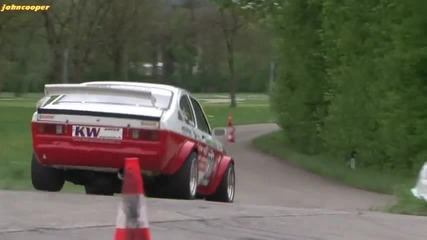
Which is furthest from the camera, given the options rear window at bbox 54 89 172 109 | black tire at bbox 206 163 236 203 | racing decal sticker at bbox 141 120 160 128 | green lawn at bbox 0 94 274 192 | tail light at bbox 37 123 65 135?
green lawn at bbox 0 94 274 192

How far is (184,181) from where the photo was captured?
13617mm

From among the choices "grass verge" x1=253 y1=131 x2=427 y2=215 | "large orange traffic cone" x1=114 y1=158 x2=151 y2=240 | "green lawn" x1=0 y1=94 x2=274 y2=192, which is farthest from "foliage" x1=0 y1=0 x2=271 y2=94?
"large orange traffic cone" x1=114 y1=158 x2=151 y2=240

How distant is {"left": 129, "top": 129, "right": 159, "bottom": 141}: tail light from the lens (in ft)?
42.8

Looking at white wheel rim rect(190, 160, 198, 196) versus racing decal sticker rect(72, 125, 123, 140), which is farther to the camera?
white wheel rim rect(190, 160, 198, 196)

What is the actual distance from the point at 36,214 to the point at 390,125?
14005mm

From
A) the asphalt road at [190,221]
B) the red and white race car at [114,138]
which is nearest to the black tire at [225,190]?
the red and white race car at [114,138]

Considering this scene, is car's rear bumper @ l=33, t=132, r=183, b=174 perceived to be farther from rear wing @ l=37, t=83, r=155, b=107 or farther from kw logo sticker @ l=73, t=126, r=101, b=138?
rear wing @ l=37, t=83, r=155, b=107

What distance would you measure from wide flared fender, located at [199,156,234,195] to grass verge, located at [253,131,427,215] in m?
2.43

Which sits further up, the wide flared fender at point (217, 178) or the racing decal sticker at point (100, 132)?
the racing decal sticker at point (100, 132)

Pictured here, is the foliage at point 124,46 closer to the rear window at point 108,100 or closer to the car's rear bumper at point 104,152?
the rear window at point 108,100

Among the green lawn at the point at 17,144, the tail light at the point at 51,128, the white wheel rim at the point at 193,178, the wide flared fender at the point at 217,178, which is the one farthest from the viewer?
the green lawn at the point at 17,144

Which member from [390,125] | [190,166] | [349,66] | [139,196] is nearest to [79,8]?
[349,66]

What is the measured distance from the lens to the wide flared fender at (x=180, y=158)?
1335 centimetres

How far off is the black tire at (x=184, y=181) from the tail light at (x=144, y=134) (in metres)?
0.70
